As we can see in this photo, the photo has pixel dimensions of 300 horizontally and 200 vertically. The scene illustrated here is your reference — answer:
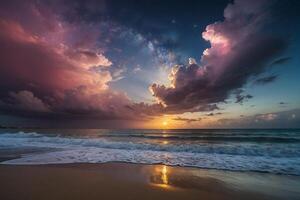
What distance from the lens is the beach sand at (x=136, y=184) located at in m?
4.71

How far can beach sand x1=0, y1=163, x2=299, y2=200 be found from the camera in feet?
15.5

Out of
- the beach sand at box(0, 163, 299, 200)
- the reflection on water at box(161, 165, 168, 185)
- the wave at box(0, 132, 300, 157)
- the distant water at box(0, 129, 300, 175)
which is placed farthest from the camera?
the wave at box(0, 132, 300, 157)

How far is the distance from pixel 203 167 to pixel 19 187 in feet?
21.4

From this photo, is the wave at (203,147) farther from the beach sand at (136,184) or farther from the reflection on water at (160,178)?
the reflection on water at (160,178)

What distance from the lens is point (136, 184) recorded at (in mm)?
5730

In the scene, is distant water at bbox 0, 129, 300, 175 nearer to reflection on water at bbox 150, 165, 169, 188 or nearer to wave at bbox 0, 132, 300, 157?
wave at bbox 0, 132, 300, 157

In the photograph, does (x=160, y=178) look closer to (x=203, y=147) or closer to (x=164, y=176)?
(x=164, y=176)

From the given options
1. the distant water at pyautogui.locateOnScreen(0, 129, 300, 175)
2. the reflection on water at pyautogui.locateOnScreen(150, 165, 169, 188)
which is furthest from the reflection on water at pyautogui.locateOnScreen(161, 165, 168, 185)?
the distant water at pyautogui.locateOnScreen(0, 129, 300, 175)

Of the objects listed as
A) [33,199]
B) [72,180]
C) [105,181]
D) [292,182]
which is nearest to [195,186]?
[105,181]

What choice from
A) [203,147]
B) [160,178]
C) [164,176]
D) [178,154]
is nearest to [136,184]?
[160,178]

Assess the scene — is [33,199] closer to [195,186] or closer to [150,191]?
[150,191]

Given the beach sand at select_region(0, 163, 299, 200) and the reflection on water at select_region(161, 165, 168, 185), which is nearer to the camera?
the beach sand at select_region(0, 163, 299, 200)

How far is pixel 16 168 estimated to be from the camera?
24.7 feet

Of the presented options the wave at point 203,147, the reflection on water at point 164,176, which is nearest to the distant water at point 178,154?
the wave at point 203,147
